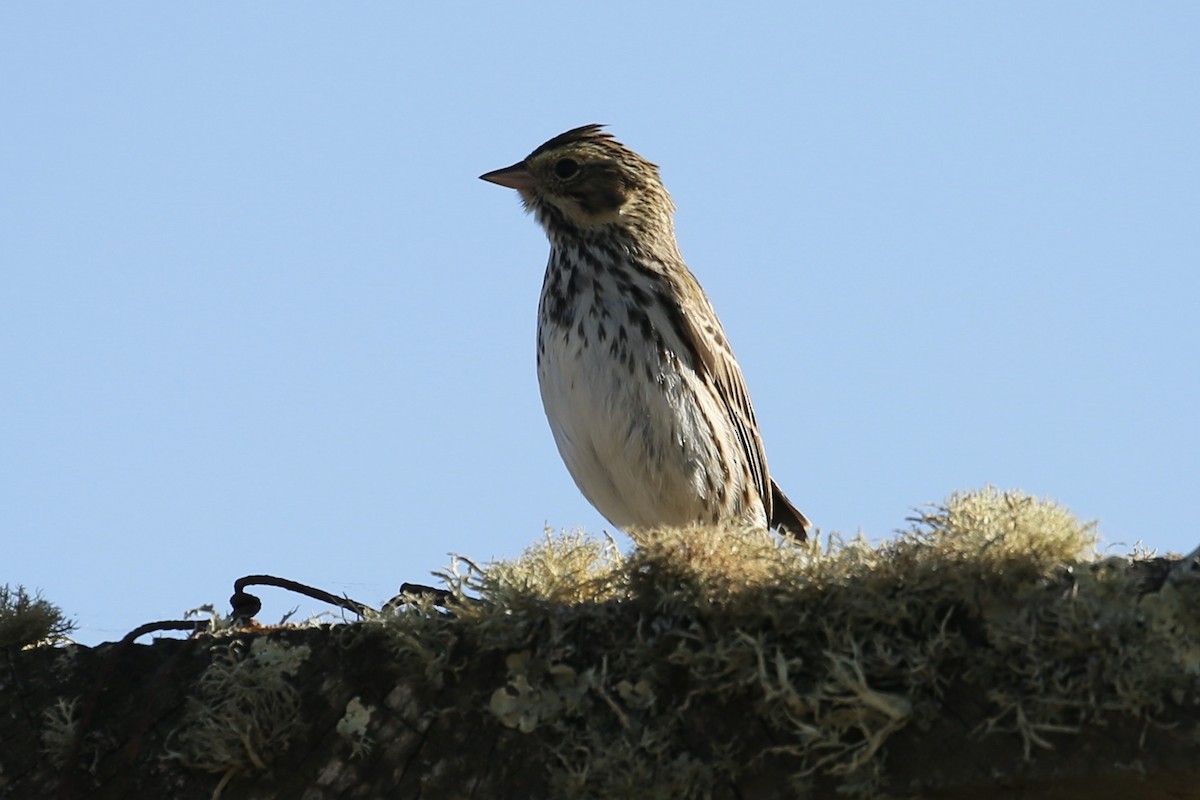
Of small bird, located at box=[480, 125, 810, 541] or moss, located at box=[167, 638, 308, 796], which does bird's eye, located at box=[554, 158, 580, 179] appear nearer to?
small bird, located at box=[480, 125, 810, 541]

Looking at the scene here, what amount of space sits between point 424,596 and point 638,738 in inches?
29.3

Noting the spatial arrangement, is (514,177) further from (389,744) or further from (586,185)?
(389,744)

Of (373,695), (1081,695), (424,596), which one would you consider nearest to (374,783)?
(373,695)

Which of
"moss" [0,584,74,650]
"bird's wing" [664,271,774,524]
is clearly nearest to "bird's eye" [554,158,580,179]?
"bird's wing" [664,271,774,524]

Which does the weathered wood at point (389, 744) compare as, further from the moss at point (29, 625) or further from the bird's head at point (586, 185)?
the bird's head at point (586, 185)

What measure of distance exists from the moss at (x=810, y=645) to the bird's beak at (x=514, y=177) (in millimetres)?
4864

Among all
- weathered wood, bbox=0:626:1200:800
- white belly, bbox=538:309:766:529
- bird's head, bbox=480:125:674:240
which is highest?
bird's head, bbox=480:125:674:240

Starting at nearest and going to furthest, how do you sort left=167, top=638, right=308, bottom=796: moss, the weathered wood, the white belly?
the weathered wood → left=167, top=638, right=308, bottom=796: moss → the white belly

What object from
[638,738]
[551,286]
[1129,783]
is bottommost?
[1129,783]

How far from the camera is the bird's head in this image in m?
8.30

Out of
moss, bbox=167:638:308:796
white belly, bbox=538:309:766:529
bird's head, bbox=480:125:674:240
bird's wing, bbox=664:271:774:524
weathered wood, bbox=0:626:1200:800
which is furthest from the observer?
bird's head, bbox=480:125:674:240

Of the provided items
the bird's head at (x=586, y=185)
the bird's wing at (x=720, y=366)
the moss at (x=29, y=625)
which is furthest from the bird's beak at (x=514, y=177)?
the moss at (x=29, y=625)

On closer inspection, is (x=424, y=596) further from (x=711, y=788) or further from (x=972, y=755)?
(x=972, y=755)

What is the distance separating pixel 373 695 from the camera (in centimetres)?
378
